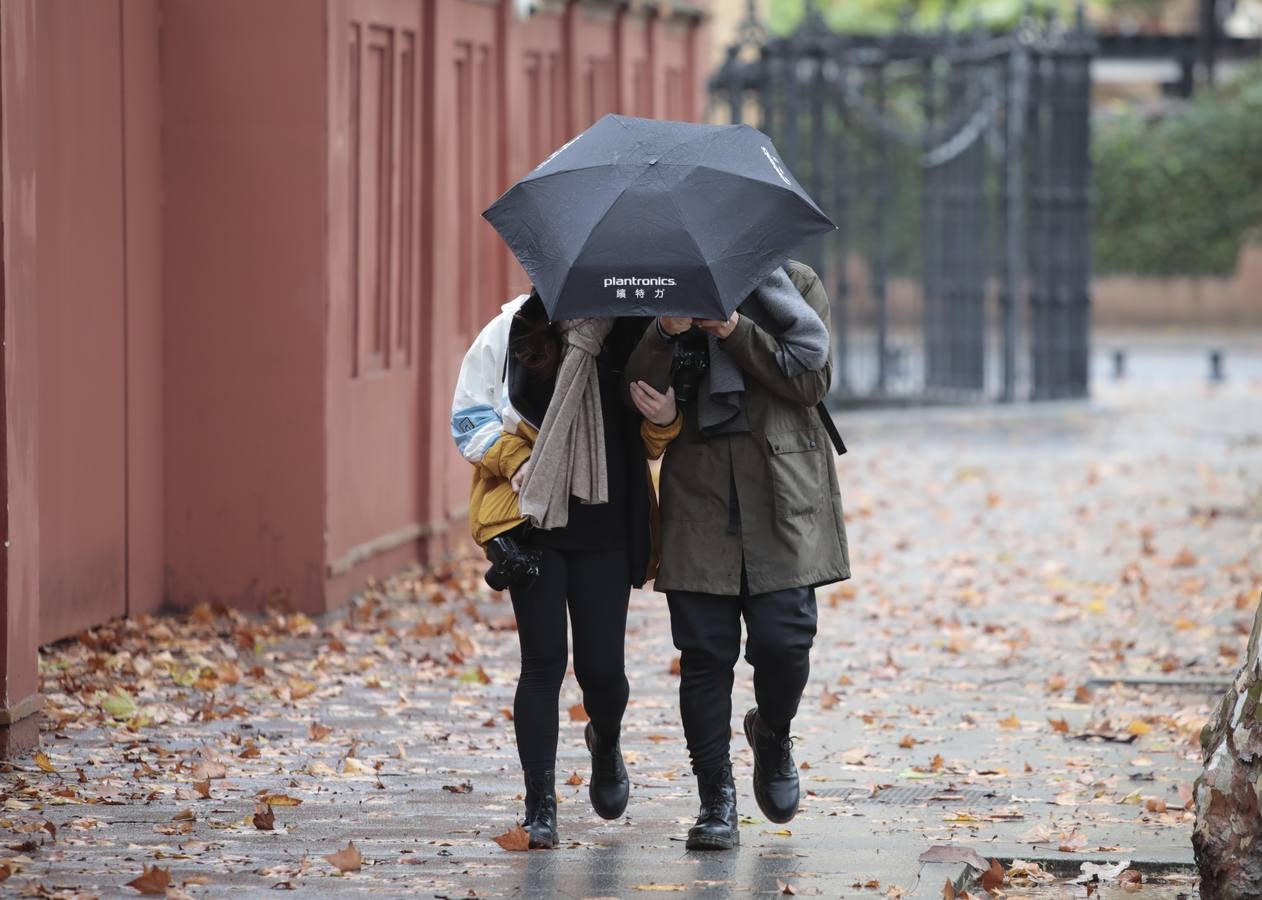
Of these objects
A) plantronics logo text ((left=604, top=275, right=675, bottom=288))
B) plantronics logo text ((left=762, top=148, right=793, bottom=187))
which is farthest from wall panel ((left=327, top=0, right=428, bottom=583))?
plantronics logo text ((left=604, top=275, right=675, bottom=288))

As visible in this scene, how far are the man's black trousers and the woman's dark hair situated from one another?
2.27ft

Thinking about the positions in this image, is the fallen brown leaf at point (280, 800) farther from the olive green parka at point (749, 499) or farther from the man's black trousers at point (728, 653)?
the olive green parka at point (749, 499)

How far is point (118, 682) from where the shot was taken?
796cm

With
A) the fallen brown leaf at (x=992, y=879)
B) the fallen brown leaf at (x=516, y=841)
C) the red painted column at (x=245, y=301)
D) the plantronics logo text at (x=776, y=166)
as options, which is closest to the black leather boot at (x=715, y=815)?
the fallen brown leaf at (x=516, y=841)

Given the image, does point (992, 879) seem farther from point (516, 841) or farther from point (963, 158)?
point (963, 158)

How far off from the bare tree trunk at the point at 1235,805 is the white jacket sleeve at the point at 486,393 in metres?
1.98

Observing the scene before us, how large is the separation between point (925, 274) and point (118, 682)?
553 inches

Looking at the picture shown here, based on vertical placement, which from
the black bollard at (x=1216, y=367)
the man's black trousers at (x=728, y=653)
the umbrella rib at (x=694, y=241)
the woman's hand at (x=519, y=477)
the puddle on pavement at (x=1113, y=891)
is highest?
the umbrella rib at (x=694, y=241)

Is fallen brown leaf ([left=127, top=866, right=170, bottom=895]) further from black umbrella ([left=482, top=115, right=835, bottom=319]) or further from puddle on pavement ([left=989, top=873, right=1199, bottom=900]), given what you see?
puddle on pavement ([left=989, top=873, right=1199, bottom=900])

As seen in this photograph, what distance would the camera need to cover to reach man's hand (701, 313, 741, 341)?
5.40 meters

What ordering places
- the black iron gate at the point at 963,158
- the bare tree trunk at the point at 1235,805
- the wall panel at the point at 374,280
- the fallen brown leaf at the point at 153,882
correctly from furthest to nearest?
the black iron gate at the point at 963,158
the wall panel at the point at 374,280
the fallen brown leaf at the point at 153,882
the bare tree trunk at the point at 1235,805

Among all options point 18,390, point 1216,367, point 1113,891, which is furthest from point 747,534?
point 1216,367

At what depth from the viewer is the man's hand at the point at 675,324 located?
540cm

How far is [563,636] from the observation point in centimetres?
566
